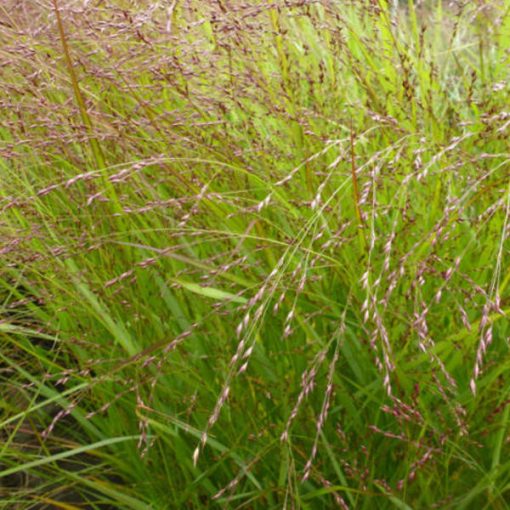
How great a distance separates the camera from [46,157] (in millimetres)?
1811

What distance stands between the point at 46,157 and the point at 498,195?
102 cm

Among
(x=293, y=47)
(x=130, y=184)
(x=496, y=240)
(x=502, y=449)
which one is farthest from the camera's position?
(x=293, y=47)

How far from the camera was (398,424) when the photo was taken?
1439 millimetres

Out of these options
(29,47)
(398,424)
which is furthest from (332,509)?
(29,47)

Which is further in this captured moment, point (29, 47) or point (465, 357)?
point (29, 47)

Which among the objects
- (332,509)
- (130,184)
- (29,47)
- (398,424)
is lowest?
(332,509)

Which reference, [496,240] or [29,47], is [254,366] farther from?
[29,47]

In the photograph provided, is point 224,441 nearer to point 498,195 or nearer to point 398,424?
point 398,424

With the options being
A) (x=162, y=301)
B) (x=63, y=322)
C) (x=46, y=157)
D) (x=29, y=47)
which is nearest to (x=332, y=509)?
(x=162, y=301)

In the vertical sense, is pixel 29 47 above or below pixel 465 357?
above

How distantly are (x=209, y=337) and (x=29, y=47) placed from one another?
76 cm

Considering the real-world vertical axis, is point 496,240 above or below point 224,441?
above

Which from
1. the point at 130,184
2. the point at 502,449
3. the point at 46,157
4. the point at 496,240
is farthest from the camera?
the point at 46,157

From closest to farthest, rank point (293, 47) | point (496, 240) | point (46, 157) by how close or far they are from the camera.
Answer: point (496, 240) < point (46, 157) < point (293, 47)
